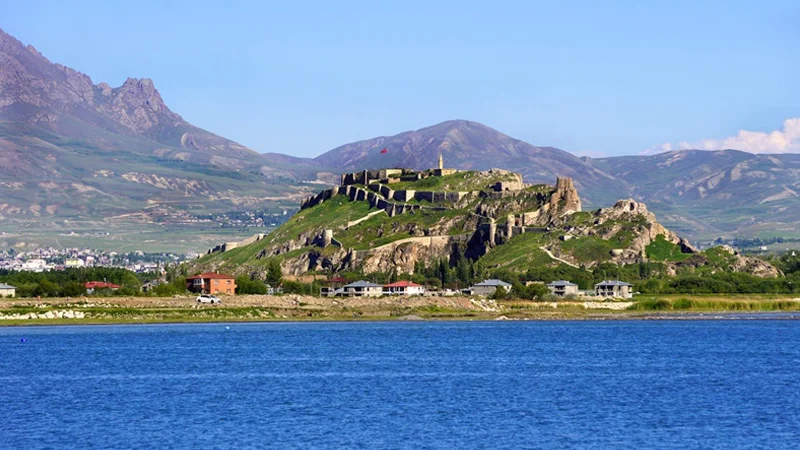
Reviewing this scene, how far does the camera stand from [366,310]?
429 ft

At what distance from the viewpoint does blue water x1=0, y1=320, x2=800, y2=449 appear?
4509cm

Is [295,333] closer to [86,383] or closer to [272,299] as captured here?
[272,299]

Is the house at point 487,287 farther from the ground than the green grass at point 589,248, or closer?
closer

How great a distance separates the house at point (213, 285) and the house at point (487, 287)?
26.5 m

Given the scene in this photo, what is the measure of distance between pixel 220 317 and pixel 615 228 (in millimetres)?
72876


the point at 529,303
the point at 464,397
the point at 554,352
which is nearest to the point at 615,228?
the point at 529,303

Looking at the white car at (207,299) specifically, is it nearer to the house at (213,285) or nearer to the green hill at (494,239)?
the house at (213,285)

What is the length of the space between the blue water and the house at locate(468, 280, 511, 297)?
44748 mm

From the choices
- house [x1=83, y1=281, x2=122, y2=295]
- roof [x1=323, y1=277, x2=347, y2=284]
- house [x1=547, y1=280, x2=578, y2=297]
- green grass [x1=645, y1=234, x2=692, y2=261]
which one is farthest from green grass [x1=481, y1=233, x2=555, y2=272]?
house [x1=83, y1=281, x2=122, y2=295]

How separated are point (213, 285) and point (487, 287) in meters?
30.2

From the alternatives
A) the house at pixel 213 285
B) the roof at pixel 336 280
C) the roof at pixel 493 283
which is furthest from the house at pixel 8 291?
the roof at pixel 493 283

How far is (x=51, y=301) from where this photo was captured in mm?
119438

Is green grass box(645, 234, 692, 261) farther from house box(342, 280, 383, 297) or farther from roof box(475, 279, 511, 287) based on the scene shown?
house box(342, 280, 383, 297)

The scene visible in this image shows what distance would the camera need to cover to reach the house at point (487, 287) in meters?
144
